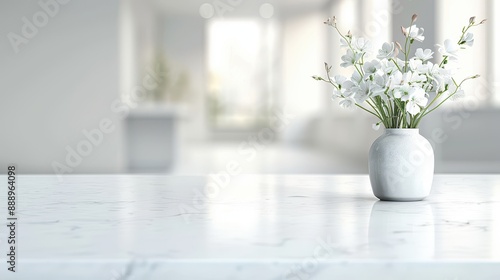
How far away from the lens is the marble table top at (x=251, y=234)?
0.68 meters

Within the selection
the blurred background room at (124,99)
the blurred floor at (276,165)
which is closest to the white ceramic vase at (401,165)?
the blurred background room at (124,99)

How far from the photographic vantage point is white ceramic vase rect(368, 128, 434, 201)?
3.69 feet

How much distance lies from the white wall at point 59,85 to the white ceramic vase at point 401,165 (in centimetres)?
649

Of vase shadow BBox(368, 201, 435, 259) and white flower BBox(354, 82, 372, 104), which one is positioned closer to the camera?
vase shadow BBox(368, 201, 435, 259)

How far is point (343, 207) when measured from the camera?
1.09 meters

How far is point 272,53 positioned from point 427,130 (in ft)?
30.3

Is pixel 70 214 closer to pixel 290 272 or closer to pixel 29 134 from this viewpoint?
pixel 290 272

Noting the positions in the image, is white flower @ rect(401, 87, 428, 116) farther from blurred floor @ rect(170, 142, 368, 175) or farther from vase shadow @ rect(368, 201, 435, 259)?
blurred floor @ rect(170, 142, 368, 175)

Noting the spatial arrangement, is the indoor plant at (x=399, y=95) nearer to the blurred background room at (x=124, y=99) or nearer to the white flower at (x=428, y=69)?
the white flower at (x=428, y=69)

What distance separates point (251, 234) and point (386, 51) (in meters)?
0.53

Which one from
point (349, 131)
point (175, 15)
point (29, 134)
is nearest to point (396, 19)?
point (349, 131)

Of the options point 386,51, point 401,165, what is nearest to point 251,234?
point 401,165

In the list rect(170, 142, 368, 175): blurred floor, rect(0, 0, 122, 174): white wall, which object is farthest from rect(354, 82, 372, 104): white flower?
rect(0, 0, 122, 174): white wall

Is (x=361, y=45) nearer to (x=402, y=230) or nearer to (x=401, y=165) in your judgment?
(x=401, y=165)
